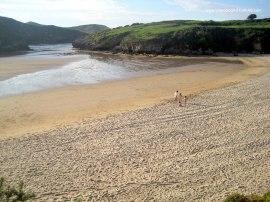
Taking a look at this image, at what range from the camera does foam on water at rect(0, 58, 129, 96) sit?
38.4 meters

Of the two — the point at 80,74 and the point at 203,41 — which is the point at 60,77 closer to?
the point at 80,74

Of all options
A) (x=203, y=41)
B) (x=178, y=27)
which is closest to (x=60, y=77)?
(x=203, y=41)

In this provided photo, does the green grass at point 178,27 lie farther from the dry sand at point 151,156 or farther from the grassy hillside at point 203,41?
the dry sand at point 151,156

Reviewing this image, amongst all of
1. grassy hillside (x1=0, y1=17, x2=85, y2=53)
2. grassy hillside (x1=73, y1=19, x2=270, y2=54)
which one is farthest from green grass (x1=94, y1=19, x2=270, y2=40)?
grassy hillside (x1=0, y1=17, x2=85, y2=53)

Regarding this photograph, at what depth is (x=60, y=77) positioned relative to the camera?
44.8 m

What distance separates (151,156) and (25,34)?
103214 mm

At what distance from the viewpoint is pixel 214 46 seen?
69062 millimetres

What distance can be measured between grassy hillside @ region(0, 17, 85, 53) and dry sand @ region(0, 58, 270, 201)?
69.6m

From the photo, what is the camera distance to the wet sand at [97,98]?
26094mm

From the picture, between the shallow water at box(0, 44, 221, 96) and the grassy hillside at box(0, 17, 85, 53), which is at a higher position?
the grassy hillside at box(0, 17, 85, 53)

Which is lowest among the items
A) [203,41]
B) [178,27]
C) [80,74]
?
[80,74]

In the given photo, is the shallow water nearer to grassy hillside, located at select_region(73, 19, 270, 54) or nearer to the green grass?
grassy hillside, located at select_region(73, 19, 270, 54)

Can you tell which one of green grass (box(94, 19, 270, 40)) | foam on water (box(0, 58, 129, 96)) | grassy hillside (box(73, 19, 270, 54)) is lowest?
foam on water (box(0, 58, 129, 96))

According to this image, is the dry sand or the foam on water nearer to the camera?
the dry sand
